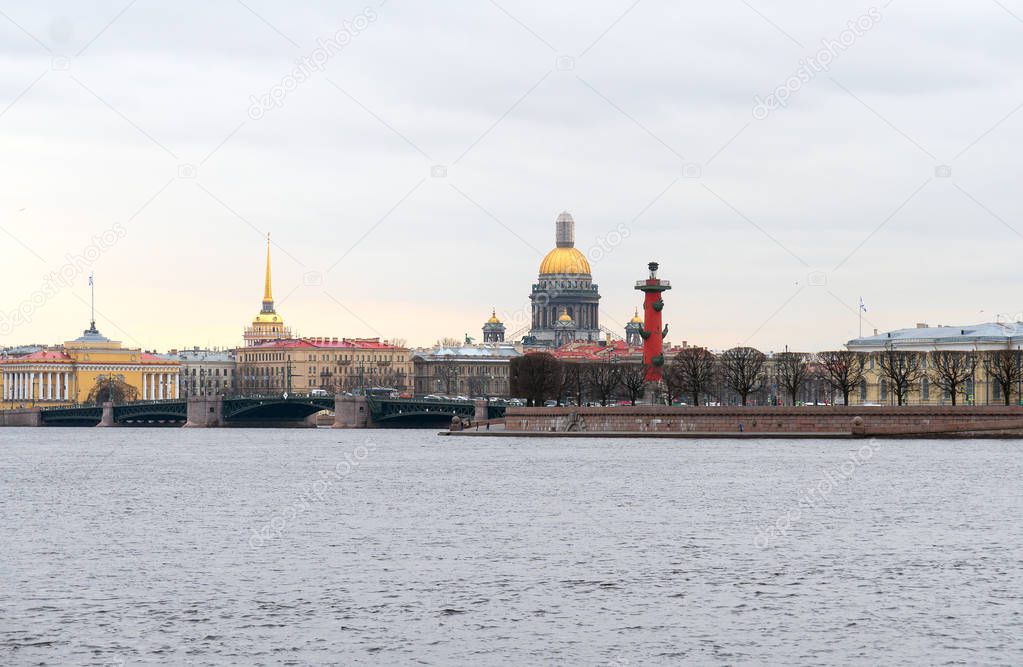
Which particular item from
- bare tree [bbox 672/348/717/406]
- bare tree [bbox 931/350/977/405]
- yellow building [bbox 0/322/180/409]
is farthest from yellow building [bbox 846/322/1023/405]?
yellow building [bbox 0/322/180/409]

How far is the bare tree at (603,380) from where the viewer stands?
308 feet

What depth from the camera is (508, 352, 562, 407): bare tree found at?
306ft

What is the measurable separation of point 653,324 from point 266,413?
25.1 metres

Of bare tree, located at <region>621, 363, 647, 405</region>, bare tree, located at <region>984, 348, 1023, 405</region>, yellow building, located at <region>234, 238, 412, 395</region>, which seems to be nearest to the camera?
bare tree, located at <region>984, 348, 1023, 405</region>

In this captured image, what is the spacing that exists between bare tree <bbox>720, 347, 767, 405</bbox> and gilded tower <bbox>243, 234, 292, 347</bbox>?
245 ft

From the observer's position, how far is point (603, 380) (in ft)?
324

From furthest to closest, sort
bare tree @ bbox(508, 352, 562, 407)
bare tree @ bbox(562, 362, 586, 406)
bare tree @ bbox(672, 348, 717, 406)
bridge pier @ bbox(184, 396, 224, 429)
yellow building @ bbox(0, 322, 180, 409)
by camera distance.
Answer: yellow building @ bbox(0, 322, 180, 409), bridge pier @ bbox(184, 396, 224, 429), bare tree @ bbox(562, 362, 586, 406), bare tree @ bbox(508, 352, 562, 407), bare tree @ bbox(672, 348, 717, 406)

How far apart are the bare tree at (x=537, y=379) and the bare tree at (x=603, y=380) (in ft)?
7.34

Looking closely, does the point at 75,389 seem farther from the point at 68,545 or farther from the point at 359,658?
the point at 359,658

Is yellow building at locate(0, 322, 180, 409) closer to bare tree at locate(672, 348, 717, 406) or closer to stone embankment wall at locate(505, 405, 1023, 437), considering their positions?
bare tree at locate(672, 348, 717, 406)

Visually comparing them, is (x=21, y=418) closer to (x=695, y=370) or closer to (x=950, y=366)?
(x=695, y=370)

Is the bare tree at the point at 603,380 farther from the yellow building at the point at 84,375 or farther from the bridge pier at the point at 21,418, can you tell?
the yellow building at the point at 84,375

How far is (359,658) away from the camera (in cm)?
2038

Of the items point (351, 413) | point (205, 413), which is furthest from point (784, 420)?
point (205, 413)
